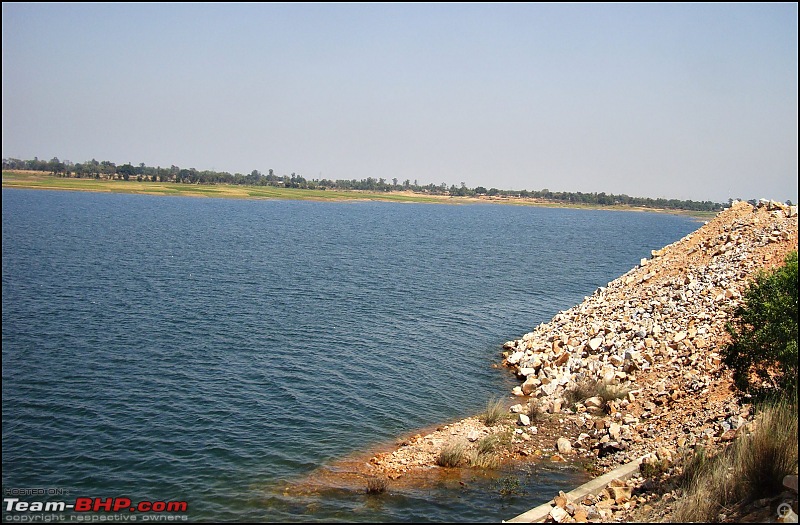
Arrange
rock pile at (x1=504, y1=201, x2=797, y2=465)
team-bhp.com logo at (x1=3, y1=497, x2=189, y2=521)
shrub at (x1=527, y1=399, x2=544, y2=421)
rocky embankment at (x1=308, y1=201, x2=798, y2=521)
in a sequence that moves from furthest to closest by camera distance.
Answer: shrub at (x1=527, y1=399, x2=544, y2=421)
rock pile at (x1=504, y1=201, x2=797, y2=465)
rocky embankment at (x1=308, y1=201, x2=798, y2=521)
team-bhp.com logo at (x1=3, y1=497, x2=189, y2=521)

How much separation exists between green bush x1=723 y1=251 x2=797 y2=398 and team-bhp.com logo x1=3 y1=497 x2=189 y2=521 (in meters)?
17.6

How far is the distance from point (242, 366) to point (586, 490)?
1857cm

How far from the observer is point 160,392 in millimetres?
25781

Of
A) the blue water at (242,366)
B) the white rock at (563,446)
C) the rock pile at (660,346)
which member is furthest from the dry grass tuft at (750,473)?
the white rock at (563,446)

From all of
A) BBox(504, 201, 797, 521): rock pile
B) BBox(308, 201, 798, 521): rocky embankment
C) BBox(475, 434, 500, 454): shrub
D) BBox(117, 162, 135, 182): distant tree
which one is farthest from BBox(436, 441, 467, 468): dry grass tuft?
BBox(117, 162, 135, 182): distant tree

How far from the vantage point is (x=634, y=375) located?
26.6m

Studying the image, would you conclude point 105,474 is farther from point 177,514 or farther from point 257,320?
point 257,320

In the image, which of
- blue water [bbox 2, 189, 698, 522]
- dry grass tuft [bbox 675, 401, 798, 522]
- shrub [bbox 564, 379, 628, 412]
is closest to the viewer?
dry grass tuft [bbox 675, 401, 798, 522]

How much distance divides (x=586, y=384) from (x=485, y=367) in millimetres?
7439

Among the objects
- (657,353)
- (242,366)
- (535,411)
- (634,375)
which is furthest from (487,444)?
(242,366)

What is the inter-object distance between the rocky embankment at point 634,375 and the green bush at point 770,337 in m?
1.33

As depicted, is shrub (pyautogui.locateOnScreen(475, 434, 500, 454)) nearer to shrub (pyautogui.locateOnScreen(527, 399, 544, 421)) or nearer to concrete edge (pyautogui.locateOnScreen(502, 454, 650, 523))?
shrub (pyautogui.locateOnScreen(527, 399, 544, 421))

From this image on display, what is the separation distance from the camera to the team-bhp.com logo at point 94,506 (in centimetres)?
1692

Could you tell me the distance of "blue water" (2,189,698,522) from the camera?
18.8 metres
